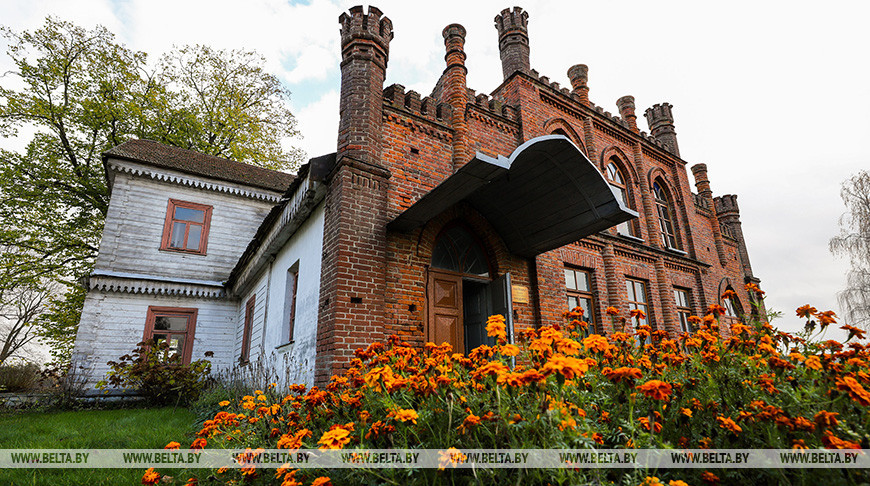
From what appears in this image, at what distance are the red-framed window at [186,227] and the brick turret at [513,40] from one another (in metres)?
10.7

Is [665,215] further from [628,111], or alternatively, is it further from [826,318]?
[826,318]

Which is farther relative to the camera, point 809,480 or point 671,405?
point 671,405

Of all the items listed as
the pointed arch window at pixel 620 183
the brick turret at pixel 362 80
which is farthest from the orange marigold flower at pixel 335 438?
the pointed arch window at pixel 620 183

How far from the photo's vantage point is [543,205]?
6.59 meters

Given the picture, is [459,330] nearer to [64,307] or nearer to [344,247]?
[344,247]

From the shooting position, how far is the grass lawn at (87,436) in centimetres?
367

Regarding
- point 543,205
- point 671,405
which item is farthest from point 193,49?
point 671,405

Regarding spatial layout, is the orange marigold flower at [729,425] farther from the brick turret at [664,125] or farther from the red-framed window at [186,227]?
the brick turret at [664,125]

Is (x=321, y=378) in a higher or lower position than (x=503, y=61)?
lower

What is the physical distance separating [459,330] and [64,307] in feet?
55.7

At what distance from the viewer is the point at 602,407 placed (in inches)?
92.9

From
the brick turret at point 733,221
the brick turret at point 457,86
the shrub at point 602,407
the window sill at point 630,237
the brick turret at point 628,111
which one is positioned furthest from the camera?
the brick turret at point 733,221

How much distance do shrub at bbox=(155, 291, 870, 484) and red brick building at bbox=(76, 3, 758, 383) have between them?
99 cm

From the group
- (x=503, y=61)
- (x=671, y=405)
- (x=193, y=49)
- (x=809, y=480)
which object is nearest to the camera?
(x=809, y=480)
